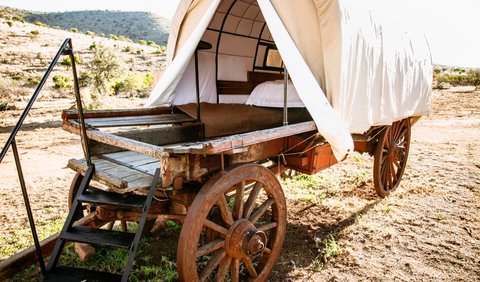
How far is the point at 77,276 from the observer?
235 centimetres

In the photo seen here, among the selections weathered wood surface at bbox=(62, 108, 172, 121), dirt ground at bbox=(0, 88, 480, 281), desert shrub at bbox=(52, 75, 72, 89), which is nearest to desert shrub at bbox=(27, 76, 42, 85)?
desert shrub at bbox=(52, 75, 72, 89)

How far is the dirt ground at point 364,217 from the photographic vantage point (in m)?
3.31

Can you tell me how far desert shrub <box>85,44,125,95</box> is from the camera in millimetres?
15555

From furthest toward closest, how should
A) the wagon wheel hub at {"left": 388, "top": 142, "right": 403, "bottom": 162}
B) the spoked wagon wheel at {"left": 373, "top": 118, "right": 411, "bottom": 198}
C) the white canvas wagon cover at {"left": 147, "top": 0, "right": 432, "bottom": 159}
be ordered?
1. the wagon wheel hub at {"left": 388, "top": 142, "right": 403, "bottom": 162}
2. the spoked wagon wheel at {"left": 373, "top": 118, "right": 411, "bottom": 198}
3. the white canvas wagon cover at {"left": 147, "top": 0, "right": 432, "bottom": 159}

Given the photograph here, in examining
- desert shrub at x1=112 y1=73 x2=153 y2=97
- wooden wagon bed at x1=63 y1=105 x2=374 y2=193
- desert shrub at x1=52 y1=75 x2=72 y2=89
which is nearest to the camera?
wooden wagon bed at x1=63 y1=105 x2=374 y2=193

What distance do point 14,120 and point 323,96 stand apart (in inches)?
445

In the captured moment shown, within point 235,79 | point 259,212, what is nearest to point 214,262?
point 259,212

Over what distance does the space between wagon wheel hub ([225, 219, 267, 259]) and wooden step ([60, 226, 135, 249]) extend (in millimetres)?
777

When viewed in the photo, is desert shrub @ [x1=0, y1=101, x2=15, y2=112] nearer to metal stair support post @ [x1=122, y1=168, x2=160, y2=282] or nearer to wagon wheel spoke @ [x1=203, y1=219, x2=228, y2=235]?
metal stair support post @ [x1=122, y1=168, x2=160, y2=282]

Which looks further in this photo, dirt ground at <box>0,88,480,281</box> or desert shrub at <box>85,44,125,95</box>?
desert shrub at <box>85,44,125,95</box>

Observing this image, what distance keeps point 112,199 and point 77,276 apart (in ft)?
1.98

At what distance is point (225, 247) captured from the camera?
2.61 meters

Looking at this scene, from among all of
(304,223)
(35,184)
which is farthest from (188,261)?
(35,184)

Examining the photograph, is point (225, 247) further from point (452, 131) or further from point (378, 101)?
point (452, 131)
